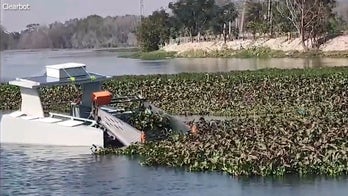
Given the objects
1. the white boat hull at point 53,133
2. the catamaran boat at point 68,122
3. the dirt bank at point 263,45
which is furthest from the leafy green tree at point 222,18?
the white boat hull at point 53,133

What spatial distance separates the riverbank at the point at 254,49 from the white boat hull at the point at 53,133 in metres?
39.2

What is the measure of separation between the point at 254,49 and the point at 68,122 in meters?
49.5

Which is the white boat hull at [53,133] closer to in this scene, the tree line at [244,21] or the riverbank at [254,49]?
the riverbank at [254,49]

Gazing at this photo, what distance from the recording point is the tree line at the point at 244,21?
62812 millimetres

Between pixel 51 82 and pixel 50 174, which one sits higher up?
pixel 51 82

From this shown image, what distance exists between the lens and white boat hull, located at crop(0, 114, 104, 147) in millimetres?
16688

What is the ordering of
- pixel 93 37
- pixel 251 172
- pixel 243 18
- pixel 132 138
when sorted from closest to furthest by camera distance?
1. pixel 251 172
2. pixel 132 138
3. pixel 243 18
4. pixel 93 37

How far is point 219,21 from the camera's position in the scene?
88938 mm

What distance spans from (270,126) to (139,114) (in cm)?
348

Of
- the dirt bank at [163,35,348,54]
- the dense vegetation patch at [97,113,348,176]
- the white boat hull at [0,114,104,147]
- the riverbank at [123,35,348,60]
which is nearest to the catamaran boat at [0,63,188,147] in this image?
the white boat hull at [0,114,104,147]

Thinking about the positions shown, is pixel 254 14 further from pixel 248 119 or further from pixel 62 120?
pixel 62 120

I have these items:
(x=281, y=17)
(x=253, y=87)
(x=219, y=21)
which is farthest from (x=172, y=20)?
(x=253, y=87)

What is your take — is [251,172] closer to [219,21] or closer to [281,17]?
[281,17]

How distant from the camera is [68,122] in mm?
17125
